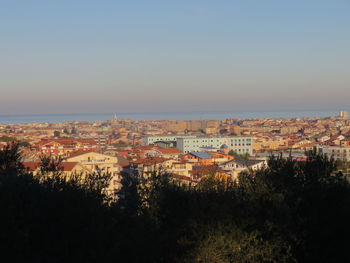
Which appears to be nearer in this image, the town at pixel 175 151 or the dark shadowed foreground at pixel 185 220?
the dark shadowed foreground at pixel 185 220

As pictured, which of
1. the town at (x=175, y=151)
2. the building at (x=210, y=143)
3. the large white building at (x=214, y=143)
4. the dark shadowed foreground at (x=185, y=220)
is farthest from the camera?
the building at (x=210, y=143)

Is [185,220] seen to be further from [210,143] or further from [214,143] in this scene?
[214,143]

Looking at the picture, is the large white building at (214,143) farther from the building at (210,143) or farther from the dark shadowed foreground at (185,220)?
the dark shadowed foreground at (185,220)

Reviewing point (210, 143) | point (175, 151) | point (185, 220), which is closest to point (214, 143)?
point (210, 143)

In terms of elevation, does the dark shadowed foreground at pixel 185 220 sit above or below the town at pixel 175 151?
above

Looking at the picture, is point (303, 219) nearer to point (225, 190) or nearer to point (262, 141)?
point (225, 190)

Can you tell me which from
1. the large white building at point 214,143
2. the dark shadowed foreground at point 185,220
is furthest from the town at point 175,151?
the dark shadowed foreground at point 185,220

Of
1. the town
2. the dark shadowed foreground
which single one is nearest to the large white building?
the town

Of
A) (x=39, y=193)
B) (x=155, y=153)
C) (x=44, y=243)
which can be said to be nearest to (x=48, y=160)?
(x=39, y=193)

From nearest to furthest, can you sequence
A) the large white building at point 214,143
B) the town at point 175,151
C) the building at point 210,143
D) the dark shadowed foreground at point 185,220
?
the dark shadowed foreground at point 185,220, the town at point 175,151, the large white building at point 214,143, the building at point 210,143

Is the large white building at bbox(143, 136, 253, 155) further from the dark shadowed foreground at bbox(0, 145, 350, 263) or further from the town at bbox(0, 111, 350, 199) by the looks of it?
the dark shadowed foreground at bbox(0, 145, 350, 263)
